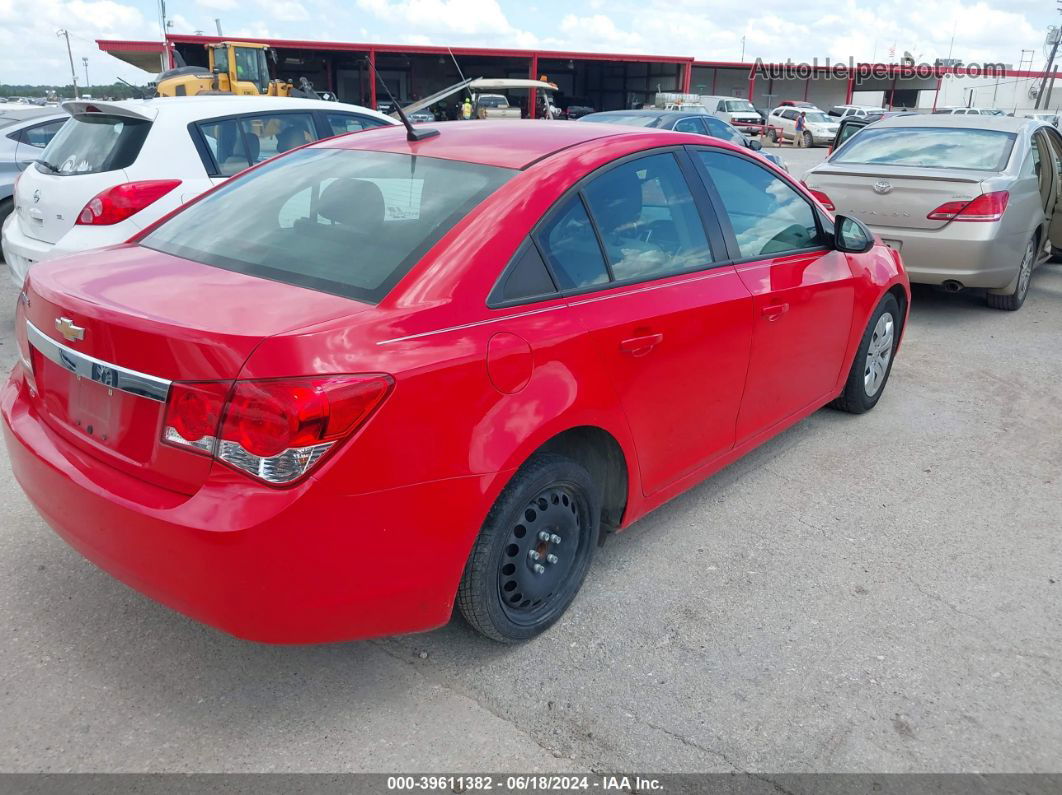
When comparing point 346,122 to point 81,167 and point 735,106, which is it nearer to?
point 81,167

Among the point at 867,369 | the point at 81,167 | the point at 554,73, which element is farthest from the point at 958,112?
the point at 554,73

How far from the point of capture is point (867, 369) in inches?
194

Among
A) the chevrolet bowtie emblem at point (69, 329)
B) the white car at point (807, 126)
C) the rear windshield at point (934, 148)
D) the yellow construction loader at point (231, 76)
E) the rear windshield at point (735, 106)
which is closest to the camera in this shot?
the chevrolet bowtie emblem at point (69, 329)

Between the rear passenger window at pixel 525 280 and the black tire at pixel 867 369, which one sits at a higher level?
the rear passenger window at pixel 525 280

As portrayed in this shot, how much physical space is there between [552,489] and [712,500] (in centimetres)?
143

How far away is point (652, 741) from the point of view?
249 cm

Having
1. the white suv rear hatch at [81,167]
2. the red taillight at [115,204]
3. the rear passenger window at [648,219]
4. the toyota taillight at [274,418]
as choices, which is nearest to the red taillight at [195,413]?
the toyota taillight at [274,418]

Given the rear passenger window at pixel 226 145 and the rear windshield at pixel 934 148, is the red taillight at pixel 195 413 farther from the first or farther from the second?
the rear windshield at pixel 934 148

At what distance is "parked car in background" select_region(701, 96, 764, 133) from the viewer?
37031mm

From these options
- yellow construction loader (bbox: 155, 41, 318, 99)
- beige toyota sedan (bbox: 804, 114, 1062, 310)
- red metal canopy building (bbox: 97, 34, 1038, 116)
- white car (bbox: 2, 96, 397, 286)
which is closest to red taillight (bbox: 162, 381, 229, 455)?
white car (bbox: 2, 96, 397, 286)

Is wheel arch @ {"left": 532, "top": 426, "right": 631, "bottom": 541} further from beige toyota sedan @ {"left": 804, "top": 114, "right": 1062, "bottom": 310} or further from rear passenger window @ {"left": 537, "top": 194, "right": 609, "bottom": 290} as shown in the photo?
beige toyota sedan @ {"left": 804, "top": 114, "right": 1062, "bottom": 310}

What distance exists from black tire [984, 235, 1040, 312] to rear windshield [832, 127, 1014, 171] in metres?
0.82

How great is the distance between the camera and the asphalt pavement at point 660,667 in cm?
245

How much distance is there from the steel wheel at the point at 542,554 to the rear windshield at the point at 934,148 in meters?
5.75
